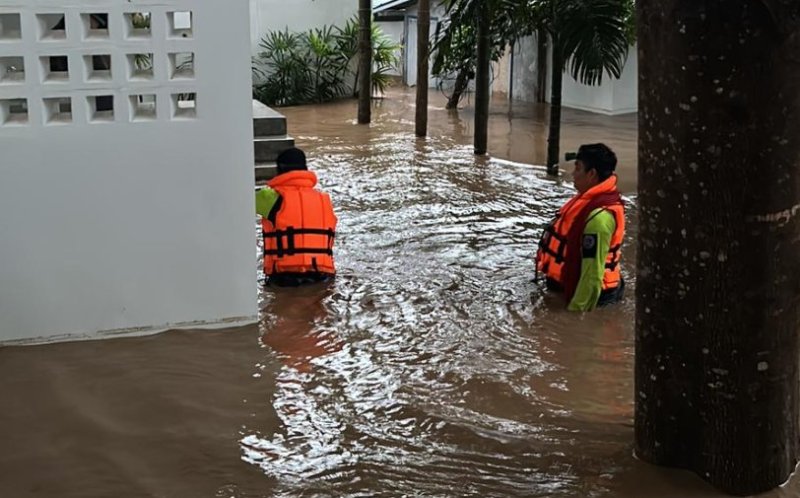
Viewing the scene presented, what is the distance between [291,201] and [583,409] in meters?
2.57

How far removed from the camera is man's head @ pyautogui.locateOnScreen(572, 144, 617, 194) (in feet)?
19.1

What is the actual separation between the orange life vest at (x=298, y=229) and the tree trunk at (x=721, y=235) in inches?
117

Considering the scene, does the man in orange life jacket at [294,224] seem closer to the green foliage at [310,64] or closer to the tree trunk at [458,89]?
the tree trunk at [458,89]

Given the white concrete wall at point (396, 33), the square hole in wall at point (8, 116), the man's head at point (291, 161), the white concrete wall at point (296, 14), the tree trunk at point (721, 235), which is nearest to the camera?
the tree trunk at point (721, 235)

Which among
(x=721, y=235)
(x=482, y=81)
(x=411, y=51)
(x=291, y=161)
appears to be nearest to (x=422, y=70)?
(x=482, y=81)

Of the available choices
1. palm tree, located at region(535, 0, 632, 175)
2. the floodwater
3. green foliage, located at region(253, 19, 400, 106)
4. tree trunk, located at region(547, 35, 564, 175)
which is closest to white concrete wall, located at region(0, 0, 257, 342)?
the floodwater

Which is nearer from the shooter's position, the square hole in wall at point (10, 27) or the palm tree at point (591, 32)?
the square hole in wall at point (10, 27)

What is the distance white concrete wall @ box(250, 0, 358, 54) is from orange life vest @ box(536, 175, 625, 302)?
14788 mm

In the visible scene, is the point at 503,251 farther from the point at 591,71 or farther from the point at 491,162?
the point at 491,162

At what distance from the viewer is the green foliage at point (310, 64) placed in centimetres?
1928

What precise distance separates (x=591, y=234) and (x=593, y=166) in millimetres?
474

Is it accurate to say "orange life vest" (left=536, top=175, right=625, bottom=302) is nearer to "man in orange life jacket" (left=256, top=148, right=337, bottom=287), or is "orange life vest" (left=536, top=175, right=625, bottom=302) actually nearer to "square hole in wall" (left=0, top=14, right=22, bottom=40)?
"man in orange life jacket" (left=256, top=148, right=337, bottom=287)

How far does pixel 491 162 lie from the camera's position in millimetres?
11758

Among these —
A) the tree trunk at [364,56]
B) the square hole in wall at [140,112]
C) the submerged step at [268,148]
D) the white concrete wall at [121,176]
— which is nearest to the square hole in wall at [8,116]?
the white concrete wall at [121,176]
